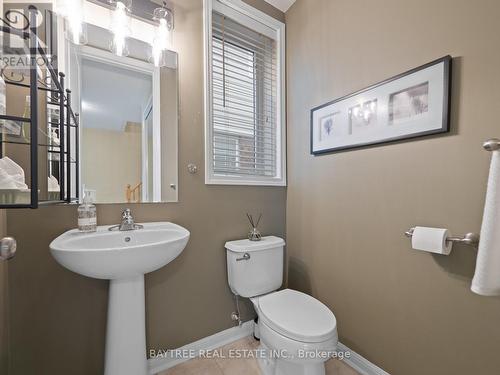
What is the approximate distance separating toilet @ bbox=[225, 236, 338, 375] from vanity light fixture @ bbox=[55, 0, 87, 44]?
1401 millimetres

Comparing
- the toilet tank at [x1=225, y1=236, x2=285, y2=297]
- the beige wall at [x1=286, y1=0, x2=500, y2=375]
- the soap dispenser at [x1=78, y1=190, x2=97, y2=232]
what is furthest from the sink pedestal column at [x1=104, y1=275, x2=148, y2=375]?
the beige wall at [x1=286, y1=0, x2=500, y2=375]

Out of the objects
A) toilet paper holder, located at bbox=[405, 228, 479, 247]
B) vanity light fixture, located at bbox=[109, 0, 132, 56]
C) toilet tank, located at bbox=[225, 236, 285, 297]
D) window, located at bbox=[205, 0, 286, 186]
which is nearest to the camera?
toilet paper holder, located at bbox=[405, 228, 479, 247]

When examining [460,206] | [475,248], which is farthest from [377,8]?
[475,248]

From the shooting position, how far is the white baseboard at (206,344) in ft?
4.45

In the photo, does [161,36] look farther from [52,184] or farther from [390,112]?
[390,112]

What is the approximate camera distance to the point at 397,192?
117cm

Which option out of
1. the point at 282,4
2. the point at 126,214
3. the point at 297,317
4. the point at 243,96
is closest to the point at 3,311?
the point at 126,214

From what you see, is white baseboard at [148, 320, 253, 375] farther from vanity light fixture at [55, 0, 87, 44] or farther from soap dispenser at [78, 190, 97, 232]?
vanity light fixture at [55, 0, 87, 44]

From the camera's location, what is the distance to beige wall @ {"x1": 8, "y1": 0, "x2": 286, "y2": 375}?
1057 millimetres

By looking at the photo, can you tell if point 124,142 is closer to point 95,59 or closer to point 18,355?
point 95,59

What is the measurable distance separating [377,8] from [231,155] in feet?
3.88

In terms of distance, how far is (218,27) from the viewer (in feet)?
5.32

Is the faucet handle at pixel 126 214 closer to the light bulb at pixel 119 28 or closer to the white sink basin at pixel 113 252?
the white sink basin at pixel 113 252

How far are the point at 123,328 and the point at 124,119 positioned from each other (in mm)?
1079
